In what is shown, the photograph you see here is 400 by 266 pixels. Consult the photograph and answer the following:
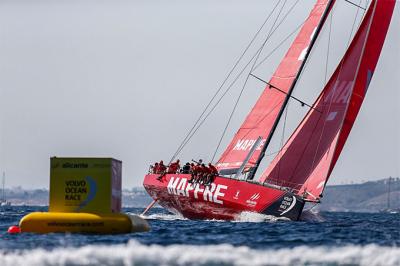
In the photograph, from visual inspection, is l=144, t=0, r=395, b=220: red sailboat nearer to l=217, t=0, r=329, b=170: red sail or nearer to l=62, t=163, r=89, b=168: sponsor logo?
l=217, t=0, r=329, b=170: red sail

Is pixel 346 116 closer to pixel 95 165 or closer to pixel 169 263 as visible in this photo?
pixel 95 165

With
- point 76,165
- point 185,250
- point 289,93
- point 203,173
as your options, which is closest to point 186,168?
point 203,173

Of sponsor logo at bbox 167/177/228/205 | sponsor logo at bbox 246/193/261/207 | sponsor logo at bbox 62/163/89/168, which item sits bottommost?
sponsor logo at bbox 246/193/261/207

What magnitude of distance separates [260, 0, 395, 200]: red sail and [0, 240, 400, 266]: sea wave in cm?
1347

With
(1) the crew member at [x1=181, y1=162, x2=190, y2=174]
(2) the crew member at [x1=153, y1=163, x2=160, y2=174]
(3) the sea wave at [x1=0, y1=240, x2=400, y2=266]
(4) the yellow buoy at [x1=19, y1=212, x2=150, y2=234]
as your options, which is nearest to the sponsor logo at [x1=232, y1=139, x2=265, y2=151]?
(1) the crew member at [x1=181, y1=162, x2=190, y2=174]

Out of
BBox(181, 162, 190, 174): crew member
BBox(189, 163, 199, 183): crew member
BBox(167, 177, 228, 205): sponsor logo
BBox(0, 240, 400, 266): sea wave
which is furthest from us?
BBox(181, 162, 190, 174): crew member

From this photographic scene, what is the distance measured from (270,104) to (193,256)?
16782 millimetres

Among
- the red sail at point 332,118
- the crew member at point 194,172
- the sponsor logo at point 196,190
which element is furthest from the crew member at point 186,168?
the red sail at point 332,118

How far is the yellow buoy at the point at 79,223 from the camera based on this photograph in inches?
766

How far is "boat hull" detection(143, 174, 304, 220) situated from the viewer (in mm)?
28531

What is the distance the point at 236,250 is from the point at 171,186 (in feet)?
53.2

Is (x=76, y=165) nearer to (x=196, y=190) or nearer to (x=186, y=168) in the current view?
(x=196, y=190)

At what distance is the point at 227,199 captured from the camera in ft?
95.8

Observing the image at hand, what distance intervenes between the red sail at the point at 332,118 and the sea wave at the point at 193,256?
13.5m
